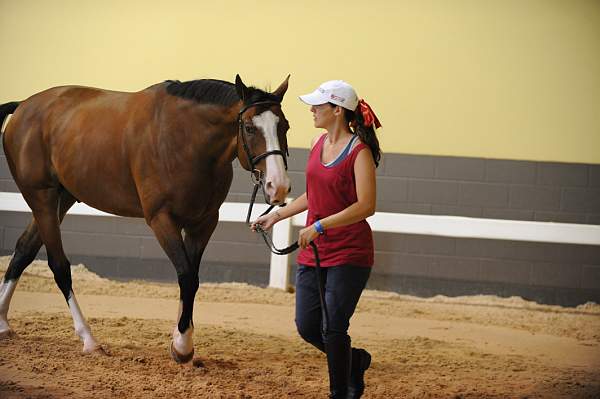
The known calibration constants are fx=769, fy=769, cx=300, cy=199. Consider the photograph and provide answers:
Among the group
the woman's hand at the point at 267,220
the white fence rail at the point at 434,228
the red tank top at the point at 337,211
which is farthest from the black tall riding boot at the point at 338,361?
the white fence rail at the point at 434,228

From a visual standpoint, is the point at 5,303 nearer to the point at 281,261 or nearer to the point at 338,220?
the point at 338,220

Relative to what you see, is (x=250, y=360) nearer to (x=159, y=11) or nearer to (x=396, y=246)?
(x=396, y=246)

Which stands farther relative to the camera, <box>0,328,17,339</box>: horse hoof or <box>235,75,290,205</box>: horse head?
<box>0,328,17,339</box>: horse hoof

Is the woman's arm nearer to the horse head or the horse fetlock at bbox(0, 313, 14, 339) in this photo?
the horse head

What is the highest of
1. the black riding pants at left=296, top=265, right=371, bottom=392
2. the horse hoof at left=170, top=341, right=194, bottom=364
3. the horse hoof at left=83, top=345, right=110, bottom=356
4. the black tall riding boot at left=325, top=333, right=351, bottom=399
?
the black riding pants at left=296, top=265, right=371, bottom=392

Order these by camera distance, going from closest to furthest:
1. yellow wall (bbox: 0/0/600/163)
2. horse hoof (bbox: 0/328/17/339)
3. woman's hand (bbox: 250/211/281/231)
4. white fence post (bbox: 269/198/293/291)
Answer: woman's hand (bbox: 250/211/281/231), horse hoof (bbox: 0/328/17/339), white fence post (bbox: 269/198/293/291), yellow wall (bbox: 0/0/600/163)

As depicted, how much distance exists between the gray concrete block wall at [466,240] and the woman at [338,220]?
13.9ft

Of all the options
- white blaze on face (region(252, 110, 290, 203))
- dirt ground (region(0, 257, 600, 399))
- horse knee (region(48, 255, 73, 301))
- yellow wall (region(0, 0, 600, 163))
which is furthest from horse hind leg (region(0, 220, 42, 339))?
yellow wall (region(0, 0, 600, 163))

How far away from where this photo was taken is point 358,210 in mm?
3127

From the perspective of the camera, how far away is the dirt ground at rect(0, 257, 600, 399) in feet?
12.6

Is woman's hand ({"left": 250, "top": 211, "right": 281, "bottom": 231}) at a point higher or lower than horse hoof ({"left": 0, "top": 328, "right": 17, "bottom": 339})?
higher

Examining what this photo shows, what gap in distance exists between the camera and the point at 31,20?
7.76 metres

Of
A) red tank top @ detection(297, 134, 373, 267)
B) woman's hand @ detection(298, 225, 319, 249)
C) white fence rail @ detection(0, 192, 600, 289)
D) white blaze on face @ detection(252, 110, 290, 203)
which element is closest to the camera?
woman's hand @ detection(298, 225, 319, 249)

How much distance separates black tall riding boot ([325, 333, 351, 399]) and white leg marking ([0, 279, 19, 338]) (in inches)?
93.0
